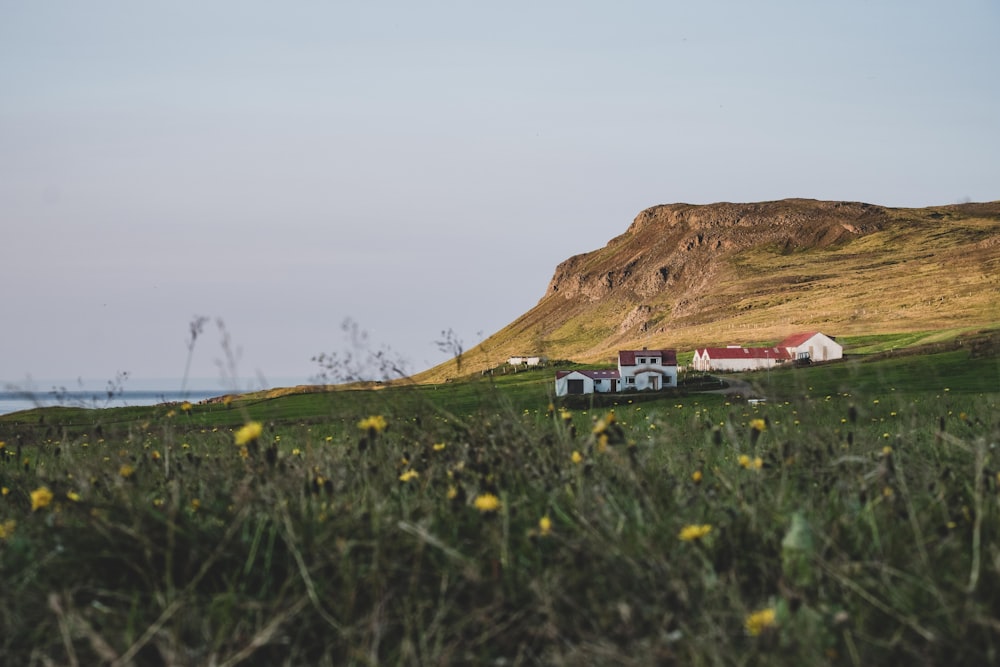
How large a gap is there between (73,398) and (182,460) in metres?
1.38

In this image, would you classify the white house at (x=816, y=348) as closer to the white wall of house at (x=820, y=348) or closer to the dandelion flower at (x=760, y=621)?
the white wall of house at (x=820, y=348)

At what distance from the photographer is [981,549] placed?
3.59m

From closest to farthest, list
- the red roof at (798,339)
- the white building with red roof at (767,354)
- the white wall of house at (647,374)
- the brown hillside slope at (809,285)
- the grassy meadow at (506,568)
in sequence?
the grassy meadow at (506,568) → the white wall of house at (647,374) → the white building with red roof at (767,354) → the red roof at (798,339) → the brown hillside slope at (809,285)

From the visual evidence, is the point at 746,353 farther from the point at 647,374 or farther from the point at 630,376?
the point at 647,374

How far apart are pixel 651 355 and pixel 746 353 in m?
20.5

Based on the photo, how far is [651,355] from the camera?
60.6 metres

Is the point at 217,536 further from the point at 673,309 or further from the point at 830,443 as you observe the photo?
the point at 673,309

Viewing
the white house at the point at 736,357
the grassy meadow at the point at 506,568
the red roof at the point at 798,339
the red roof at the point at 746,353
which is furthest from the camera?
the red roof at the point at 798,339

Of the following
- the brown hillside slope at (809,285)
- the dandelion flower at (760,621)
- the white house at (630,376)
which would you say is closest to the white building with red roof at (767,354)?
the brown hillside slope at (809,285)

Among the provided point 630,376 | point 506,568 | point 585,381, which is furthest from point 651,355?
point 506,568

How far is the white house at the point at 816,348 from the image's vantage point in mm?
72988

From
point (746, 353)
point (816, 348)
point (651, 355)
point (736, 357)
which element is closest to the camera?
point (651, 355)

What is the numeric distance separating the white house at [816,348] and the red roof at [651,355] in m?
17.5

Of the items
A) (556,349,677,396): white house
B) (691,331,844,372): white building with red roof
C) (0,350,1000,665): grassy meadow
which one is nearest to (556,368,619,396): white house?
(556,349,677,396): white house
